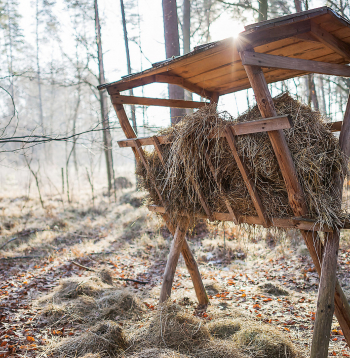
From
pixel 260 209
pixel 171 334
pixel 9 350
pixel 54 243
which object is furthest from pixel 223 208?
pixel 54 243

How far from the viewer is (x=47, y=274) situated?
638cm

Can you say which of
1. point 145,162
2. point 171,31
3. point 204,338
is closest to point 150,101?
point 145,162

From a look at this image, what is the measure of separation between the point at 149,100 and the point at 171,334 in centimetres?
341

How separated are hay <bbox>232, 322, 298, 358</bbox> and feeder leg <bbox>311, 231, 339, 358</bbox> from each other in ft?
1.79

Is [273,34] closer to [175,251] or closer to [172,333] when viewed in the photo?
[175,251]

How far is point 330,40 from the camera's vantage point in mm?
3145

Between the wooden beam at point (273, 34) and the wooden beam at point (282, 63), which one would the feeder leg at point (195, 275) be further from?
the wooden beam at point (273, 34)

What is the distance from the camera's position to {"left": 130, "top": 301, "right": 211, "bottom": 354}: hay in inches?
138

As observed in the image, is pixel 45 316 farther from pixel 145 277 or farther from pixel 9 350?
pixel 145 277

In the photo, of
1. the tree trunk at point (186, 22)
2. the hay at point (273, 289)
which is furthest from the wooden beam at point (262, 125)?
the tree trunk at point (186, 22)

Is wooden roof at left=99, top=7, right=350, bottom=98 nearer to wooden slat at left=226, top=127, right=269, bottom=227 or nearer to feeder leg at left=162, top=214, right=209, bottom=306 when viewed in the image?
wooden slat at left=226, top=127, right=269, bottom=227

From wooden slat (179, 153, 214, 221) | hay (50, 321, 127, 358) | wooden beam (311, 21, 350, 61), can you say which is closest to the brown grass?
hay (50, 321, 127, 358)

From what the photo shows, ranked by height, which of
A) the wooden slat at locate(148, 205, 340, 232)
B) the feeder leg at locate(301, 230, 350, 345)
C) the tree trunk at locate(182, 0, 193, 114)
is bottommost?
the feeder leg at locate(301, 230, 350, 345)

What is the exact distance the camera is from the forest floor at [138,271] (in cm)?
415
